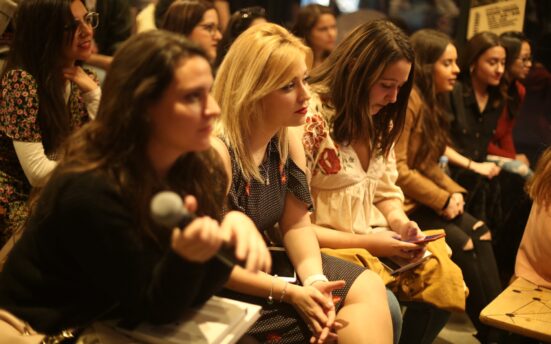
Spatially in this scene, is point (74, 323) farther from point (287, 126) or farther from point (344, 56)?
point (344, 56)

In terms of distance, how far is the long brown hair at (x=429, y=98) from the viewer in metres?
3.14

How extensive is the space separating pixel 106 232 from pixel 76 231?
6 cm

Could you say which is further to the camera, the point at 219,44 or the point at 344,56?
the point at 219,44

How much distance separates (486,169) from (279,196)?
1996 millimetres

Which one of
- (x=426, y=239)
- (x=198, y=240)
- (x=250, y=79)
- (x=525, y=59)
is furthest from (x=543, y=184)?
(x=525, y=59)

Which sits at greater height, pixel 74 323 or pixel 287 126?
pixel 287 126

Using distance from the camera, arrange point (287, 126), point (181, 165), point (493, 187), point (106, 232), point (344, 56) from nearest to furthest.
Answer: point (106, 232)
point (181, 165)
point (287, 126)
point (344, 56)
point (493, 187)

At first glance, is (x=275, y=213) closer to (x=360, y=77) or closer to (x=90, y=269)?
(x=360, y=77)

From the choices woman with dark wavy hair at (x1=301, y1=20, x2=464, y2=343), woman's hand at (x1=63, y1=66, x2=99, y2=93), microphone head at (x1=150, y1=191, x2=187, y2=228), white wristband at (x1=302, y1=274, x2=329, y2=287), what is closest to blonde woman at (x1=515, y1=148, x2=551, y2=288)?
woman with dark wavy hair at (x1=301, y1=20, x2=464, y2=343)

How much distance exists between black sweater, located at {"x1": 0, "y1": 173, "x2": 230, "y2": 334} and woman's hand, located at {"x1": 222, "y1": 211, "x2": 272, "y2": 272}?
89 mm

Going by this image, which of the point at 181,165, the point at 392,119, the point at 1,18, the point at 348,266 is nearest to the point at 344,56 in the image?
the point at 392,119

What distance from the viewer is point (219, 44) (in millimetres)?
3701

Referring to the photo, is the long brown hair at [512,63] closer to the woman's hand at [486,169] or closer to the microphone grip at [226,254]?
the woman's hand at [486,169]

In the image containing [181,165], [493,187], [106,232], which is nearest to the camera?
[106,232]
